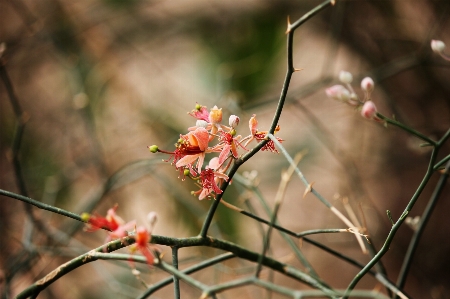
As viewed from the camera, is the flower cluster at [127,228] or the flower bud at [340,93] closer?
the flower cluster at [127,228]

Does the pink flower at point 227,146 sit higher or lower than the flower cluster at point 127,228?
higher

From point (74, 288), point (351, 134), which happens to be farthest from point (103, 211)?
point (351, 134)

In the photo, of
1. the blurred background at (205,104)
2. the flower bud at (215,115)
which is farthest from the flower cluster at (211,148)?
the blurred background at (205,104)

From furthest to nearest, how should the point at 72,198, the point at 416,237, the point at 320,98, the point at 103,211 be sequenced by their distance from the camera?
the point at 320,98 → the point at 103,211 → the point at 72,198 → the point at 416,237

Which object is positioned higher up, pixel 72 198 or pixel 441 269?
pixel 72 198

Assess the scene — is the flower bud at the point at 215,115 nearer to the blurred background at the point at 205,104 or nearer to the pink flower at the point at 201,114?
the pink flower at the point at 201,114

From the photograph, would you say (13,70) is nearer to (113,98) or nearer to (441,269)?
(113,98)

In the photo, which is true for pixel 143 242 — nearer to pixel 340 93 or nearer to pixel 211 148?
pixel 211 148

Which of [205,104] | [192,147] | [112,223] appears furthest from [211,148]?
[205,104]
